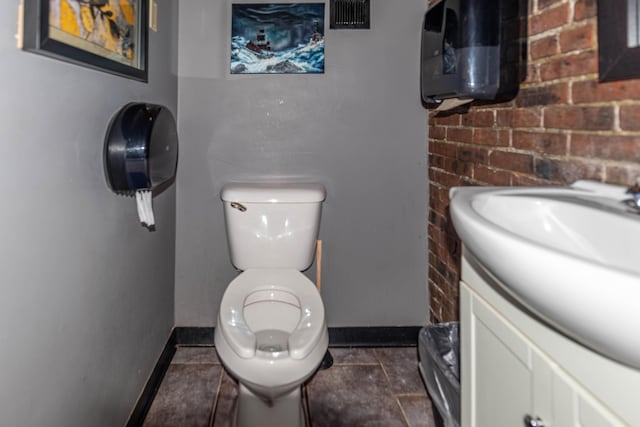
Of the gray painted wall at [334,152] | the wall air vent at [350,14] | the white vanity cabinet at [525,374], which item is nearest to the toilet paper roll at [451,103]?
the gray painted wall at [334,152]

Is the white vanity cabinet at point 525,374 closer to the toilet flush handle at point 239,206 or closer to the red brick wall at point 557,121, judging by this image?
the red brick wall at point 557,121

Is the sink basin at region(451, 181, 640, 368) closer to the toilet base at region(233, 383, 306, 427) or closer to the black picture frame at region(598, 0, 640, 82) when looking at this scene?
the black picture frame at region(598, 0, 640, 82)

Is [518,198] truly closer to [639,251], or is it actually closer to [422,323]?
[639,251]

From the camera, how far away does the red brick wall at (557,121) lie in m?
0.97

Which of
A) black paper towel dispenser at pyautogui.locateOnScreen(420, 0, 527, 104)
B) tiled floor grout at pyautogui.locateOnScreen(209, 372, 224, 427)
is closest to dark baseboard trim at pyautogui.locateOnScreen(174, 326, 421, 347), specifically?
tiled floor grout at pyautogui.locateOnScreen(209, 372, 224, 427)

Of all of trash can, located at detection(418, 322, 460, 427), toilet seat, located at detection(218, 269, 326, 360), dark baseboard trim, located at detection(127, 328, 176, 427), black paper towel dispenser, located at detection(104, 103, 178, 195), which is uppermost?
black paper towel dispenser, located at detection(104, 103, 178, 195)

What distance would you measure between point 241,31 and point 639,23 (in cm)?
163

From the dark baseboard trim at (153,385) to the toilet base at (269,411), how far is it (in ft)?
1.25

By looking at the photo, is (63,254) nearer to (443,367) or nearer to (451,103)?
(443,367)

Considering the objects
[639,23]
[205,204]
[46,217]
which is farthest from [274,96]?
[639,23]

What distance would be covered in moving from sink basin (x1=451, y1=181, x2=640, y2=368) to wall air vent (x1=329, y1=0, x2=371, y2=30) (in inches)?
52.8

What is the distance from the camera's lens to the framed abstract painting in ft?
6.64

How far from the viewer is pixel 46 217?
3.20 feet

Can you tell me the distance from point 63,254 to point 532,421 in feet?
3.66
